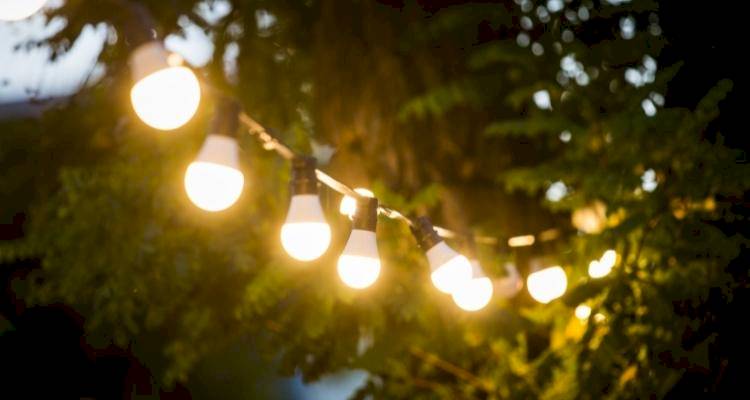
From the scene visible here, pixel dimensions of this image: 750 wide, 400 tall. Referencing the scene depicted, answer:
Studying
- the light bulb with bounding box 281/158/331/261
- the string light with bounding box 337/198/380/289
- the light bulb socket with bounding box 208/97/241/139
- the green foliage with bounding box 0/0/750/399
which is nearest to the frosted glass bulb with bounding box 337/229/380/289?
the string light with bounding box 337/198/380/289

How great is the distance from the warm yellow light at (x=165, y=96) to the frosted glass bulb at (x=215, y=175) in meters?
0.14

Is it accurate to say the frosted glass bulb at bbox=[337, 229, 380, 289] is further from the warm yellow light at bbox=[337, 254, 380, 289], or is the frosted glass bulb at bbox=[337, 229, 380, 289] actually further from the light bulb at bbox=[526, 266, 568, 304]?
the light bulb at bbox=[526, 266, 568, 304]

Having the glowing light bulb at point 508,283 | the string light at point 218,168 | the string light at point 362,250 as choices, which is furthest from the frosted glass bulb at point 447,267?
the glowing light bulb at point 508,283

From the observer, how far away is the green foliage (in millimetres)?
2695

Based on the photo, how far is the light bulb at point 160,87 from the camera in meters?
1.82

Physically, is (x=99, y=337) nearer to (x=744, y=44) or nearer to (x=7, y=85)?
(x=7, y=85)

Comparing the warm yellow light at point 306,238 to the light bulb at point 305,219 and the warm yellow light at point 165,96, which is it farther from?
the warm yellow light at point 165,96

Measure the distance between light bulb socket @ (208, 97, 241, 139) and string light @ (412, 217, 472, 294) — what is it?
0.93 meters

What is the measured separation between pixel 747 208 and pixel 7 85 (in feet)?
15.0

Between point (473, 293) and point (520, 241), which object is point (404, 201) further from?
point (473, 293)

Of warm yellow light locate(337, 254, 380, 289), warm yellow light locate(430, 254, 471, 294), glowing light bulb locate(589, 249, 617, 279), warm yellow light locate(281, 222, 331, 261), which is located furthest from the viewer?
glowing light bulb locate(589, 249, 617, 279)

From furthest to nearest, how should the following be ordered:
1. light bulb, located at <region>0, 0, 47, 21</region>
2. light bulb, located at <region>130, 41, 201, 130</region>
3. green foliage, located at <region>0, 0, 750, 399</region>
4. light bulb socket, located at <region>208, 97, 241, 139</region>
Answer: green foliage, located at <region>0, 0, 750, 399</region>, light bulb socket, located at <region>208, 97, 241, 139</region>, light bulb, located at <region>130, 41, 201, 130</region>, light bulb, located at <region>0, 0, 47, 21</region>

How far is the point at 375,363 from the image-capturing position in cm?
382

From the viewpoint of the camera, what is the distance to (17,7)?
1.62 metres
